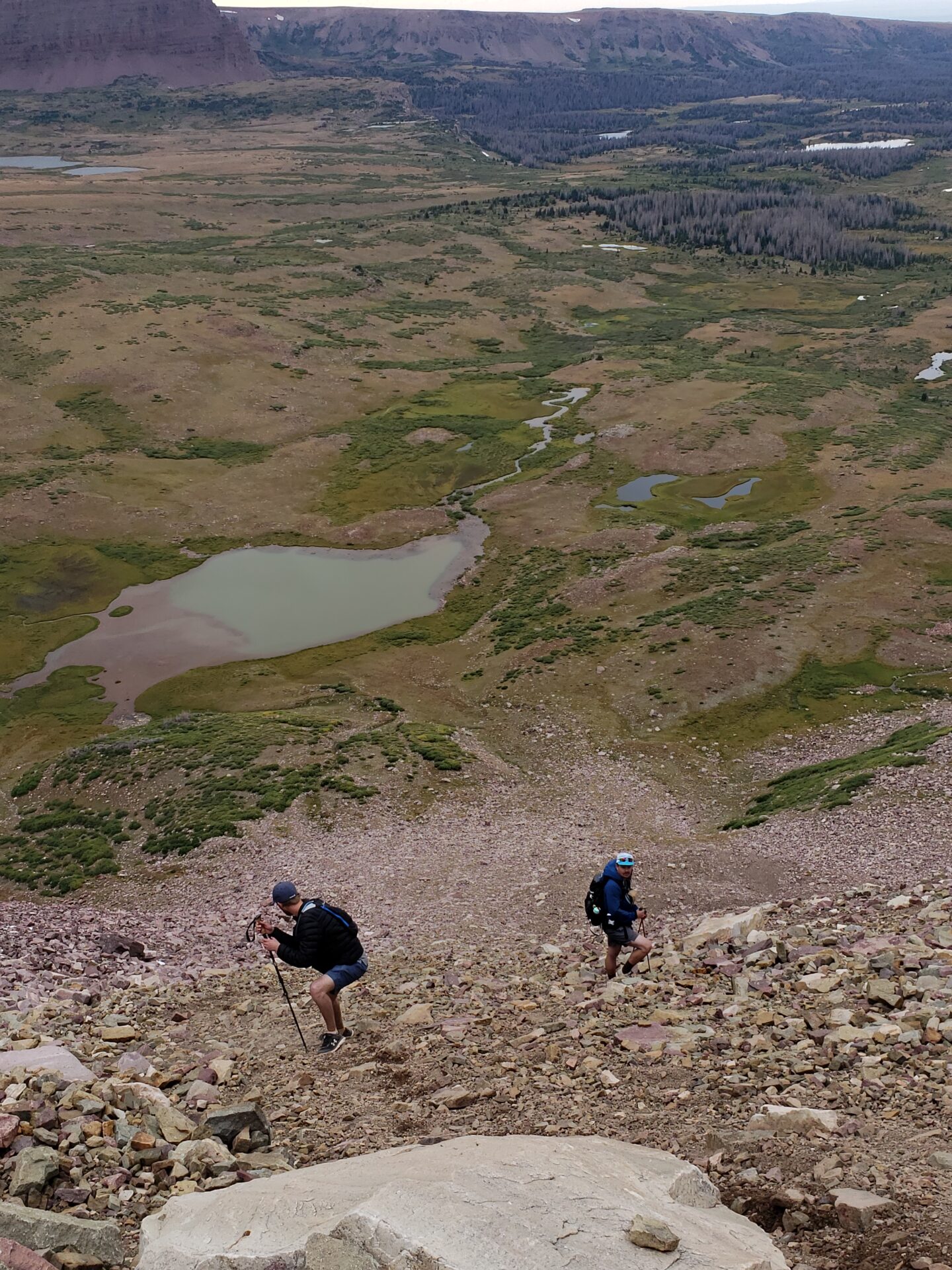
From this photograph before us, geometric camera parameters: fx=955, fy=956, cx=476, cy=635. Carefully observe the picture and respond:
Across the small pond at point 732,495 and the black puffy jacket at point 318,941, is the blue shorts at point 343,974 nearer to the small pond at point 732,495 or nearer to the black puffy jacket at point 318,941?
the black puffy jacket at point 318,941

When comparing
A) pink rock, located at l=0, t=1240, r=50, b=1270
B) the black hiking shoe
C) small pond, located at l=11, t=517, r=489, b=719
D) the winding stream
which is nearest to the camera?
pink rock, located at l=0, t=1240, r=50, b=1270

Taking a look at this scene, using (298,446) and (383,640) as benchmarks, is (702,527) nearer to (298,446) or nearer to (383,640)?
(383,640)

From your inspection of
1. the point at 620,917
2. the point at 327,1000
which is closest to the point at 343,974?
the point at 327,1000

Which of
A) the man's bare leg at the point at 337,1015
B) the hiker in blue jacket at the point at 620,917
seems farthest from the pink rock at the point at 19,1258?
the hiker in blue jacket at the point at 620,917

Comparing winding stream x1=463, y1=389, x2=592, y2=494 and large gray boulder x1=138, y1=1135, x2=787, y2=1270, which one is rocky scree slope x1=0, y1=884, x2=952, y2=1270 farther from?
winding stream x1=463, y1=389, x2=592, y2=494

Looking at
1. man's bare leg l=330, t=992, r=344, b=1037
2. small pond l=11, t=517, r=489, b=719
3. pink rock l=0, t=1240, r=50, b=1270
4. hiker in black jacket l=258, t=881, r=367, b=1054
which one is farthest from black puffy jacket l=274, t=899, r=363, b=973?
small pond l=11, t=517, r=489, b=719

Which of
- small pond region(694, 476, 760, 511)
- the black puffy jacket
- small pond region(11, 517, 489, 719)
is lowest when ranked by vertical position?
small pond region(11, 517, 489, 719)

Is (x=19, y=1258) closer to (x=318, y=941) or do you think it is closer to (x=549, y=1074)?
(x=318, y=941)
